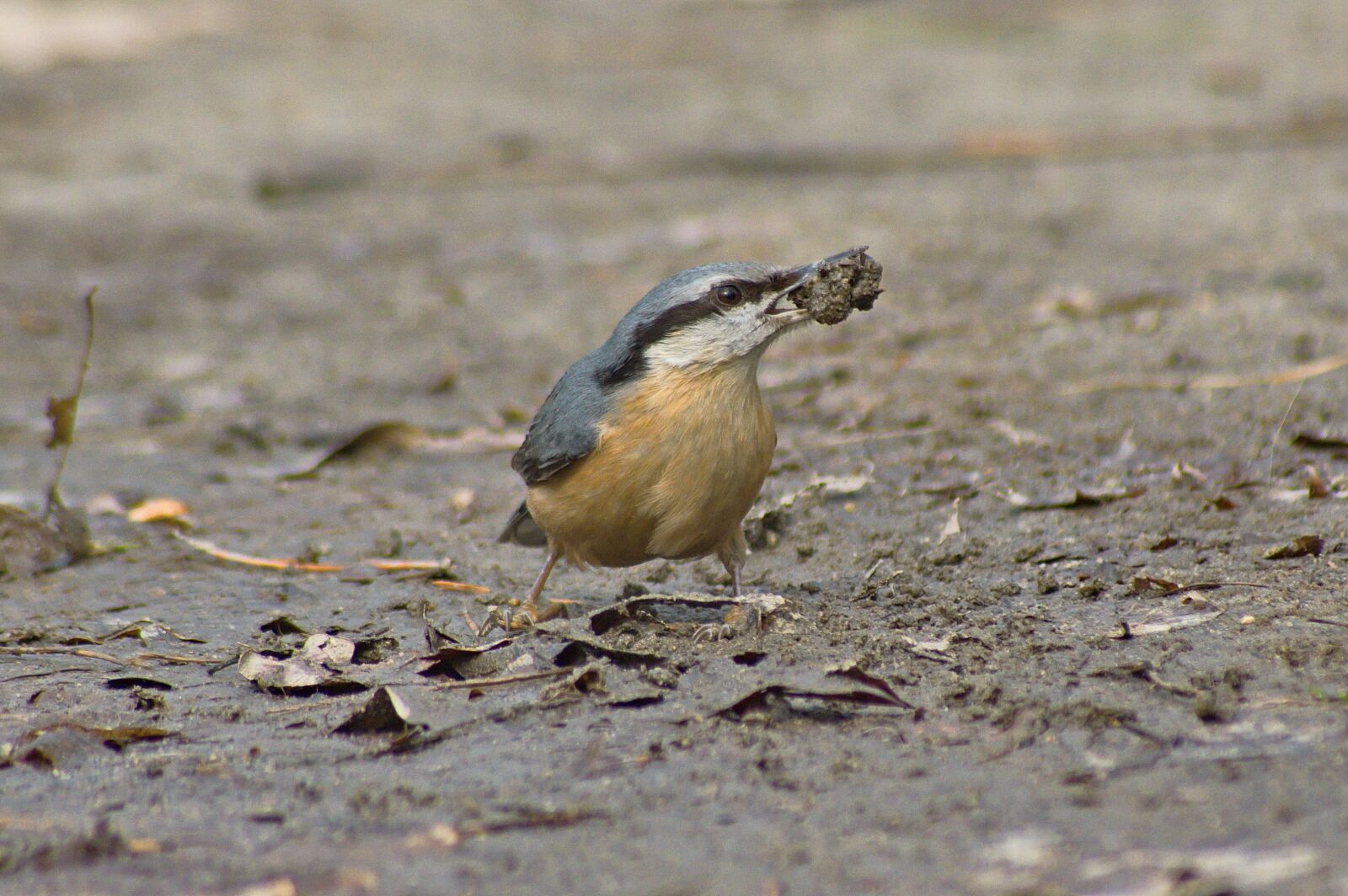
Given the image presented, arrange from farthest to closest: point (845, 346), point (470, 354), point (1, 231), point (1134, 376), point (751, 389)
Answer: point (1, 231)
point (470, 354)
point (845, 346)
point (1134, 376)
point (751, 389)

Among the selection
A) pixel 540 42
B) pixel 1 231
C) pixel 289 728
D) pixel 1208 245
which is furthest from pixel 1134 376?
pixel 540 42

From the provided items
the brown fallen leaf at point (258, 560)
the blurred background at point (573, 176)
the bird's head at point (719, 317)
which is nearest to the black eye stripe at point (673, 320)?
Answer: the bird's head at point (719, 317)

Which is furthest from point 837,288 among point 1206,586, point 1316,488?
point 1316,488

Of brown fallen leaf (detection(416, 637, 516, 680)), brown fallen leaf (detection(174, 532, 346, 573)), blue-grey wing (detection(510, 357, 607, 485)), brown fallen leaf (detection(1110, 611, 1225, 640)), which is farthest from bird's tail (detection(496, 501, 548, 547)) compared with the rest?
brown fallen leaf (detection(1110, 611, 1225, 640))

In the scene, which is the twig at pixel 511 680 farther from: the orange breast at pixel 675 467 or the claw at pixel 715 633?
the orange breast at pixel 675 467

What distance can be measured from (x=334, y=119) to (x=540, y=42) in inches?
190

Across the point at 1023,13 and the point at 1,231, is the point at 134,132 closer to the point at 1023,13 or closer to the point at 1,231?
the point at 1,231

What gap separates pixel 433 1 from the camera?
23.5m

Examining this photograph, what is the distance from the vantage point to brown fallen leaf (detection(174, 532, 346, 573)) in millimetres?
6309

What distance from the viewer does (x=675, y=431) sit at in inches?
202

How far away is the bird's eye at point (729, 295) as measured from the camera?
5.30 metres

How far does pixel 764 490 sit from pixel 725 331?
67.3 inches

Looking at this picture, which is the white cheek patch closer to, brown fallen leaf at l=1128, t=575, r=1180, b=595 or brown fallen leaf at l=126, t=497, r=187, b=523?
brown fallen leaf at l=1128, t=575, r=1180, b=595

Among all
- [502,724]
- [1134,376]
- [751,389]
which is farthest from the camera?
[1134,376]
